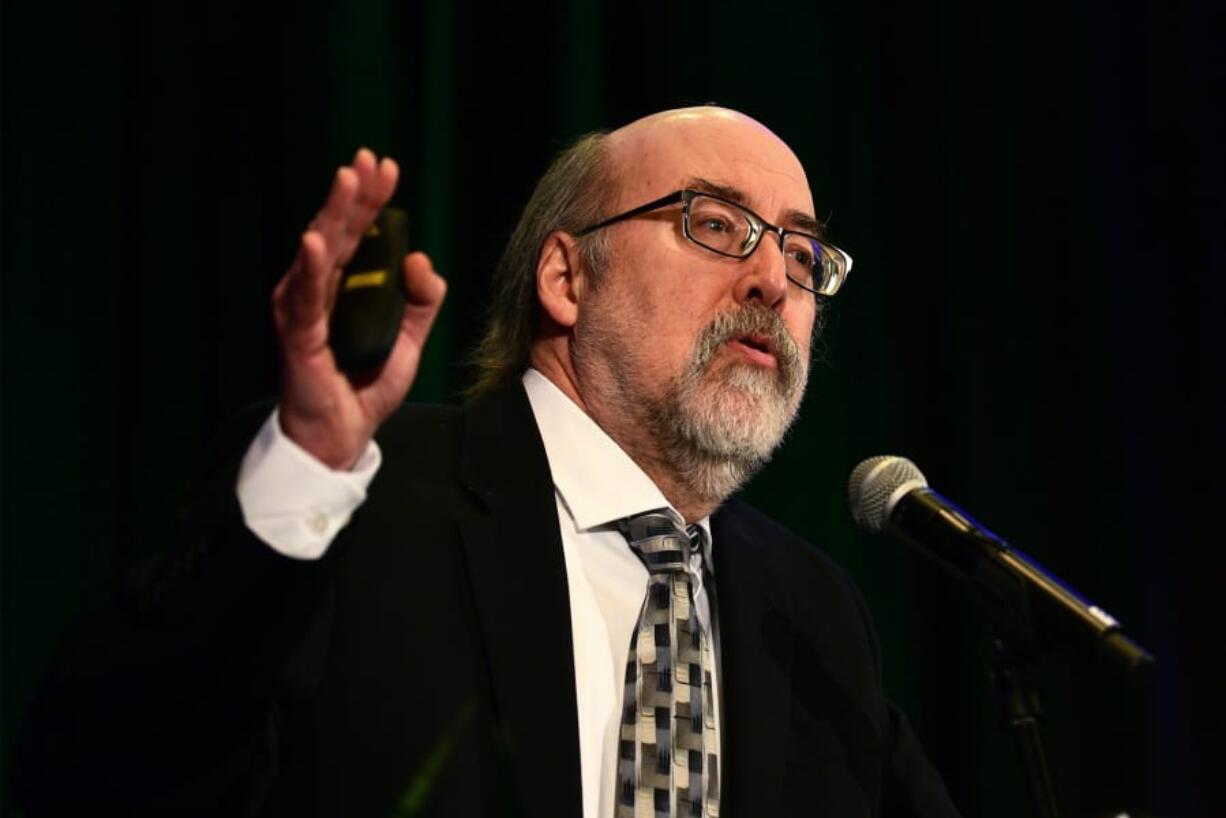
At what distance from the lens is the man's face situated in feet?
6.21

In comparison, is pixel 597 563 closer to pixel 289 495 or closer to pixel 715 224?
pixel 715 224

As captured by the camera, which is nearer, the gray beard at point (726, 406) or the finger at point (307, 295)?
the finger at point (307, 295)

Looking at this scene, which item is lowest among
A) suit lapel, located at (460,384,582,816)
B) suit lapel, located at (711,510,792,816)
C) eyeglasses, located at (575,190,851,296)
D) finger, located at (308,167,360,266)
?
suit lapel, located at (711,510,792,816)

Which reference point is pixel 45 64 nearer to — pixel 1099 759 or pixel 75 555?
pixel 75 555

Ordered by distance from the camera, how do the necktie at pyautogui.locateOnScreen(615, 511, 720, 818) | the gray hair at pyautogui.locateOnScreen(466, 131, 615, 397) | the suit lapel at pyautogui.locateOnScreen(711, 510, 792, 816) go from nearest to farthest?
the necktie at pyautogui.locateOnScreen(615, 511, 720, 818), the suit lapel at pyautogui.locateOnScreen(711, 510, 792, 816), the gray hair at pyautogui.locateOnScreen(466, 131, 615, 397)

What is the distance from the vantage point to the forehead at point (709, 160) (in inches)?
79.4

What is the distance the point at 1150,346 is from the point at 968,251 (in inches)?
17.5

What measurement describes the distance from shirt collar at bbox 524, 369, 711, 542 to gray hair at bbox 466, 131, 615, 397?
0.84 ft

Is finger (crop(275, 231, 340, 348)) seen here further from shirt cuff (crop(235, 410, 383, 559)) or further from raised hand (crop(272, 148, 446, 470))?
shirt cuff (crop(235, 410, 383, 559))

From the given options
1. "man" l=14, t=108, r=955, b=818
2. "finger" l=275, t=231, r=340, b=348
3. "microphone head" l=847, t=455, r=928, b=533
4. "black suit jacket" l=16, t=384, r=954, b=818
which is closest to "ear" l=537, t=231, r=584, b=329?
"man" l=14, t=108, r=955, b=818

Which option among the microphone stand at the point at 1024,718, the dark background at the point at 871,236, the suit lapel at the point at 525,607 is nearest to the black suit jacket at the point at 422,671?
the suit lapel at the point at 525,607

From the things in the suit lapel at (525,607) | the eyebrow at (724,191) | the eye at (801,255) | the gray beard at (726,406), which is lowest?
the suit lapel at (525,607)

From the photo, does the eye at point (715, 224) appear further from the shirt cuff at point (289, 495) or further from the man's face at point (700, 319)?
the shirt cuff at point (289, 495)

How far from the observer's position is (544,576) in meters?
1.61
